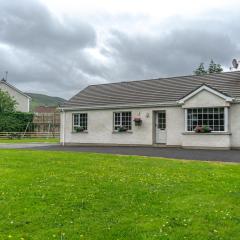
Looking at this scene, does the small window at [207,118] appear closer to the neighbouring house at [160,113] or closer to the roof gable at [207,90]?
the neighbouring house at [160,113]

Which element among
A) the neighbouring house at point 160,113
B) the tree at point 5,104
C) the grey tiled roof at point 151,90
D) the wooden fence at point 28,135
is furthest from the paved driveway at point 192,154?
the tree at point 5,104

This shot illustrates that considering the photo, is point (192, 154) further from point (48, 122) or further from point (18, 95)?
point (18, 95)

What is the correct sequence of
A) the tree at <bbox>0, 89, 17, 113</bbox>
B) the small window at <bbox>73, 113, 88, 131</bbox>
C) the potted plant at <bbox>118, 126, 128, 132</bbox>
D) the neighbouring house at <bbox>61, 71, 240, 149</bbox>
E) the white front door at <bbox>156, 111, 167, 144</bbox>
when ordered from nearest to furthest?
1. the neighbouring house at <bbox>61, 71, 240, 149</bbox>
2. the white front door at <bbox>156, 111, 167, 144</bbox>
3. the potted plant at <bbox>118, 126, 128, 132</bbox>
4. the small window at <bbox>73, 113, 88, 131</bbox>
5. the tree at <bbox>0, 89, 17, 113</bbox>

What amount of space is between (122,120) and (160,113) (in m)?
2.96

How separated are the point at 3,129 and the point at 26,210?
39.7 meters

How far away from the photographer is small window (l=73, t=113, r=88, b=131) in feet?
98.1

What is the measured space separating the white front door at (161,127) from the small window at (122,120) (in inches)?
81.4

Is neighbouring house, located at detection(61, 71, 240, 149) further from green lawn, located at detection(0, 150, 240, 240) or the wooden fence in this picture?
the wooden fence

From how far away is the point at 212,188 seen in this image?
32.3 ft

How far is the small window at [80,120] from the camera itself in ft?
98.1

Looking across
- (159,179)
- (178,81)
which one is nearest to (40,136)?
(178,81)

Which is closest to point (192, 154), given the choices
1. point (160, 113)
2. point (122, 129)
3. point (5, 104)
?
point (160, 113)

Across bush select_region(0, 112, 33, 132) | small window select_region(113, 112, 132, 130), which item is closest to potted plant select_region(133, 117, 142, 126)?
small window select_region(113, 112, 132, 130)

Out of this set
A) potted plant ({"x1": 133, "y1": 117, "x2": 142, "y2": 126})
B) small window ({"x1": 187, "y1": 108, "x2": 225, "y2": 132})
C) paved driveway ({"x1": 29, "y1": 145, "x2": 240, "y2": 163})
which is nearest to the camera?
paved driveway ({"x1": 29, "y1": 145, "x2": 240, "y2": 163})
